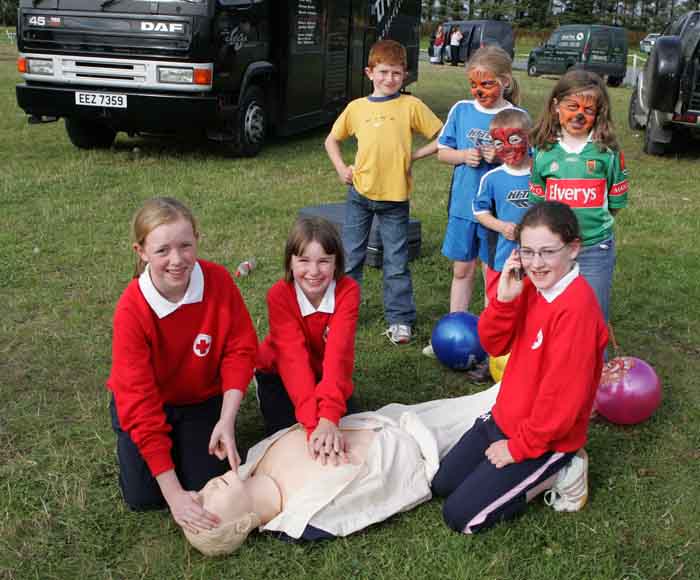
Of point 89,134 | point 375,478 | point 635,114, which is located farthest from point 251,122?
point 375,478

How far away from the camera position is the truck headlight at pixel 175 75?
8502 mm

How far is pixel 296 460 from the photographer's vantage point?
10.1 feet

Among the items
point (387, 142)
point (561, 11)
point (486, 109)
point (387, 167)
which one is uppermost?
point (561, 11)

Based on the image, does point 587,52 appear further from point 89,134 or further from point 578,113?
point 578,113

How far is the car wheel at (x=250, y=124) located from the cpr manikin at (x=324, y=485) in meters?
6.71

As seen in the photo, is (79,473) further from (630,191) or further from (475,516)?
(630,191)

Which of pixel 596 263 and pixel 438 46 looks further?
pixel 438 46

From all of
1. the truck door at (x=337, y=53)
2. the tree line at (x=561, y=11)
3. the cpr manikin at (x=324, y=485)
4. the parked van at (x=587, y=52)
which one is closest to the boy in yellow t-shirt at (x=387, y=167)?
the cpr manikin at (x=324, y=485)

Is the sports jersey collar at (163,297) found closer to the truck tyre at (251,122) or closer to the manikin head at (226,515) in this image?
the manikin head at (226,515)

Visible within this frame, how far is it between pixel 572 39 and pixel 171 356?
1007 inches

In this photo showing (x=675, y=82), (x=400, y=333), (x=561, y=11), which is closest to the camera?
(x=400, y=333)

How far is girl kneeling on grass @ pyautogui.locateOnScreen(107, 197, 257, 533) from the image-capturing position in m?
2.91

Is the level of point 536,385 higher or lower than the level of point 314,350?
higher

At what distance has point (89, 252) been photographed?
605 centimetres
